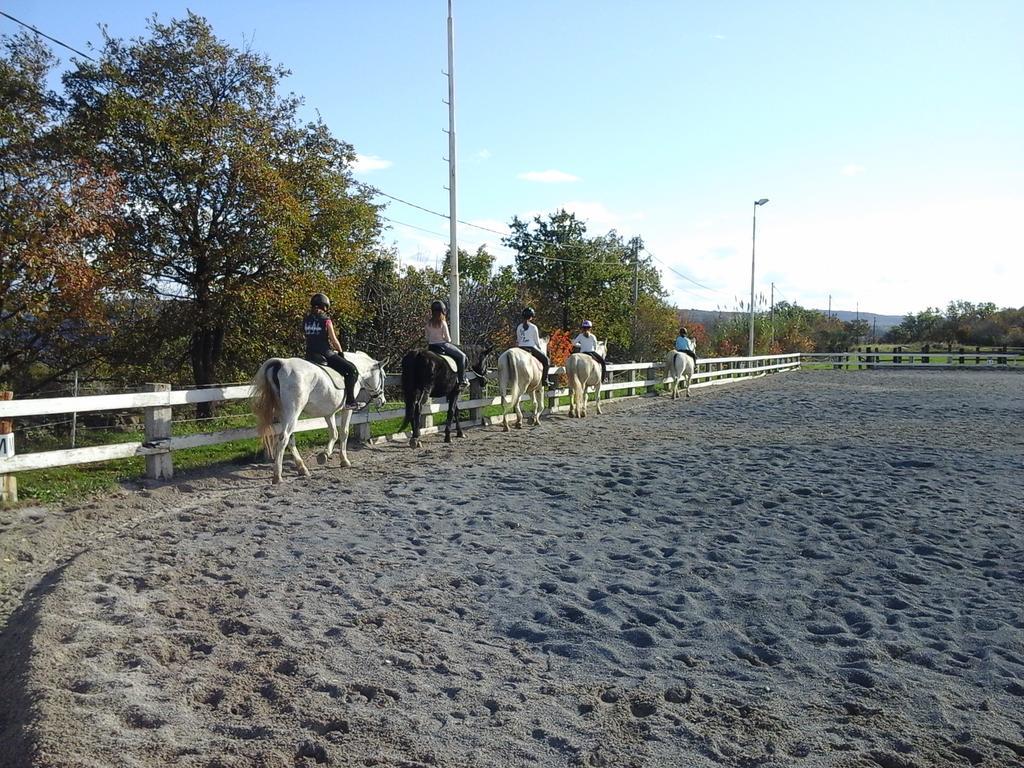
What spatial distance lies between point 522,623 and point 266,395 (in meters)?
5.60

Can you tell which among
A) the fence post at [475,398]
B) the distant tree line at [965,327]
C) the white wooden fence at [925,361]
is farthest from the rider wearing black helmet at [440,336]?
the distant tree line at [965,327]

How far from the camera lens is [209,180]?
639 inches

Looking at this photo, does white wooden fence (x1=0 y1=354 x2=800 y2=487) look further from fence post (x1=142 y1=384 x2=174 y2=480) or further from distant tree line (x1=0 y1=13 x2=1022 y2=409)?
distant tree line (x1=0 y1=13 x2=1022 y2=409)

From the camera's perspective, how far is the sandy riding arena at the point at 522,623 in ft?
11.3

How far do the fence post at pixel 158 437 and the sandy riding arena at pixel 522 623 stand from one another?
12.0 inches

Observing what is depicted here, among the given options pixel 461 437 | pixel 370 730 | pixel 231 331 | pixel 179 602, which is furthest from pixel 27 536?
pixel 231 331

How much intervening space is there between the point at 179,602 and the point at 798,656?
389 centimetres

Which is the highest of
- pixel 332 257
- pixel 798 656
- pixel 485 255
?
pixel 485 255

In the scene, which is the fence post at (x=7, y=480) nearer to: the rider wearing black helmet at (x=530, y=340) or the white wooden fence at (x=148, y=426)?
the white wooden fence at (x=148, y=426)

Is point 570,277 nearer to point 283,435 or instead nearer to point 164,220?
point 164,220

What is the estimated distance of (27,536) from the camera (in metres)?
6.68

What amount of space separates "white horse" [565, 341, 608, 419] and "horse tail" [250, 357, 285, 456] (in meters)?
9.31

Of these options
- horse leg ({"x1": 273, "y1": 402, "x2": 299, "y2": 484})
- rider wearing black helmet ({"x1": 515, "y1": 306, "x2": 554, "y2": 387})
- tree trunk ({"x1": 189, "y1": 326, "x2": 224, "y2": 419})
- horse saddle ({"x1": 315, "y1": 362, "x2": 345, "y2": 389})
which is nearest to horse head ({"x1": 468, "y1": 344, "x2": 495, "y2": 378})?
rider wearing black helmet ({"x1": 515, "y1": 306, "x2": 554, "y2": 387})

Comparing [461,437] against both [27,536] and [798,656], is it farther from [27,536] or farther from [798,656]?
[798,656]
